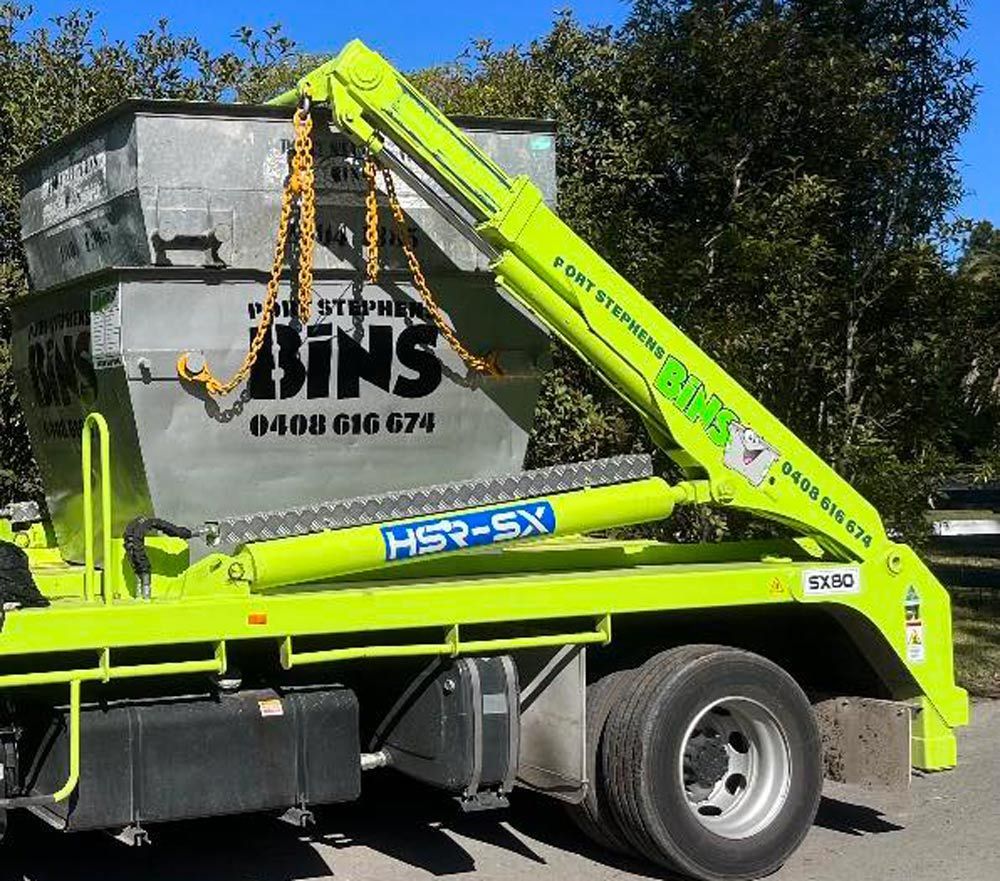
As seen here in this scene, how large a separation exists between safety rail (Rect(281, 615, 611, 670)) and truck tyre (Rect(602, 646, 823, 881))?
38 cm

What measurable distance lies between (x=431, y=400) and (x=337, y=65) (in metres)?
1.43

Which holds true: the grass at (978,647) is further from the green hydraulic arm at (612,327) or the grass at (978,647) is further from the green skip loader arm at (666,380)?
the green hydraulic arm at (612,327)

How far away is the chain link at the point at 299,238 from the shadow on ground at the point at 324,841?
2061 millimetres

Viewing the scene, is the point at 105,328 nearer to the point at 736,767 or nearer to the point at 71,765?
the point at 71,765

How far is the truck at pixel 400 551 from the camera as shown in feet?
18.0

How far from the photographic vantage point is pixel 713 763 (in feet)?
21.1

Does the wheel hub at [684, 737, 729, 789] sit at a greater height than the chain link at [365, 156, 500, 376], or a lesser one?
lesser

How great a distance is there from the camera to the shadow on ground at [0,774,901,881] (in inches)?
253

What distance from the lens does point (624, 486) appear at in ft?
20.6

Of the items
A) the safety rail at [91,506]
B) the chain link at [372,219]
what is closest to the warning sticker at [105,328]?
the safety rail at [91,506]

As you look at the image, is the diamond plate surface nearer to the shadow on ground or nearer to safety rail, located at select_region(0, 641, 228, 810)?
safety rail, located at select_region(0, 641, 228, 810)

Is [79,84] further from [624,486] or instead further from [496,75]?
[624,486]

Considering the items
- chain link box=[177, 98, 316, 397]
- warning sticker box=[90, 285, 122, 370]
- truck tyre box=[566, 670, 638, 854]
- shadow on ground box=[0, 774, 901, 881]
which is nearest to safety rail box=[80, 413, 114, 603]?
warning sticker box=[90, 285, 122, 370]

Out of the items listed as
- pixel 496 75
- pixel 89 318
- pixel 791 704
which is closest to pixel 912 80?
pixel 496 75
